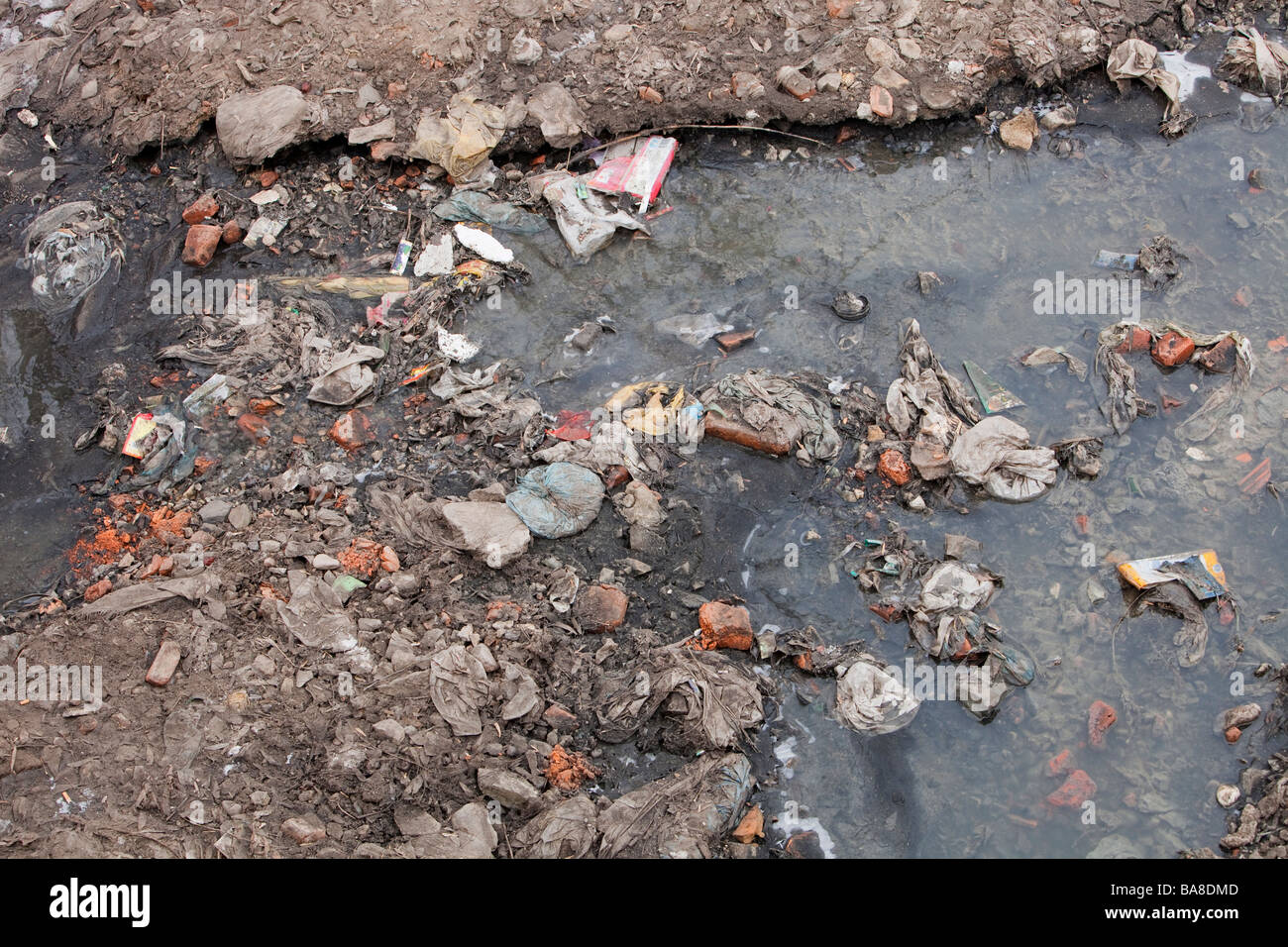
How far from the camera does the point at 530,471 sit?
16.0 ft

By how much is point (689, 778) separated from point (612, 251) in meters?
3.47

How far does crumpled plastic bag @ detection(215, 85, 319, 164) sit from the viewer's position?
6.04 meters

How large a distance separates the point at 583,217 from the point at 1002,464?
10.0 feet

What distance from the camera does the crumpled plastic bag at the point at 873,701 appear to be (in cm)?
419

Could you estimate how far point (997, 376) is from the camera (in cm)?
532

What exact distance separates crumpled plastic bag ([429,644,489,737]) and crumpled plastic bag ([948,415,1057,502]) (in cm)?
274

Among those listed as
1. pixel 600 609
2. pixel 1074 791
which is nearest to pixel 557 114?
pixel 600 609

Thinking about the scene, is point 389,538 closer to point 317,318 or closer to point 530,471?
point 530,471

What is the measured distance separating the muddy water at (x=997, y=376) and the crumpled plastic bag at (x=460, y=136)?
2.54 feet

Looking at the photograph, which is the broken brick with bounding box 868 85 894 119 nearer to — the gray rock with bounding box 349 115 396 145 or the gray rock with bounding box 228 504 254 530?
the gray rock with bounding box 349 115 396 145

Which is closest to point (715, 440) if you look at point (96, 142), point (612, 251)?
point (612, 251)

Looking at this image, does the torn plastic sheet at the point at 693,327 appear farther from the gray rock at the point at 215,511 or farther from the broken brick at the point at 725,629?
the gray rock at the point at 215,511

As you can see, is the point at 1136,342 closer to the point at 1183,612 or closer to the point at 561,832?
the point at 1183,612

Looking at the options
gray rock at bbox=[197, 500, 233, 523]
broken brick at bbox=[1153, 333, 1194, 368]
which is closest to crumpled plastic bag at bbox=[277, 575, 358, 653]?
gray rock at bbox=[197, 500, 233, 523]
